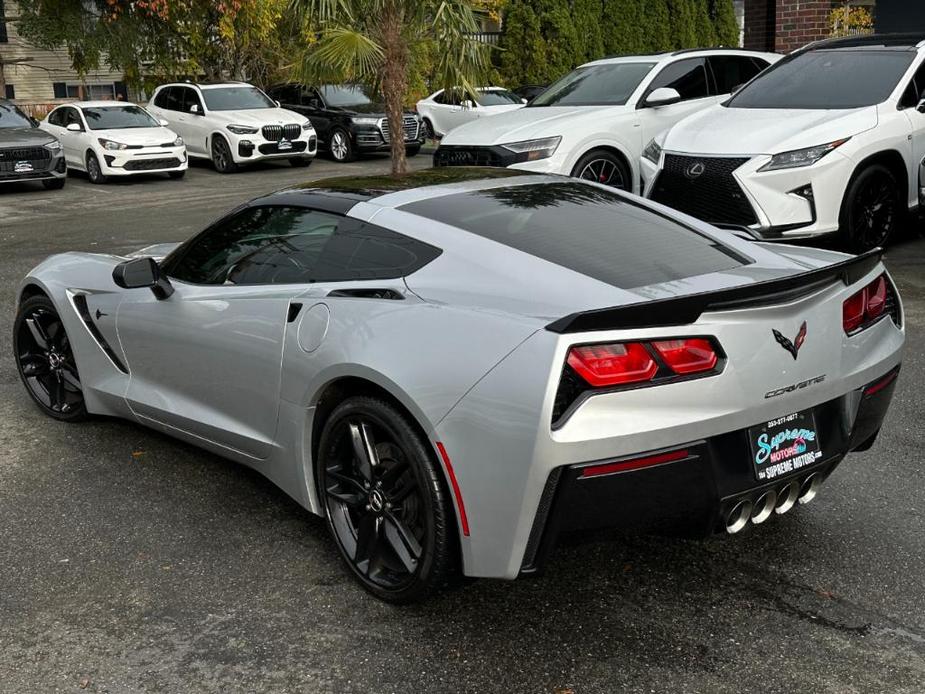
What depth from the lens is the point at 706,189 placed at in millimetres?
9094

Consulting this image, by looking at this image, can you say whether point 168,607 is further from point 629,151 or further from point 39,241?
point 39,241

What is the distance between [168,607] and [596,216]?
83.9 inches

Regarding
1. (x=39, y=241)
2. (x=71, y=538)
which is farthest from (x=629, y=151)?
(x=71, y=538)

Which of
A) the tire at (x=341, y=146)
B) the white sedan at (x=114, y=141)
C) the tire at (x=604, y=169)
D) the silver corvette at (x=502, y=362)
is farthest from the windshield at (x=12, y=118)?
the silver corvette at (x=502, y=362)

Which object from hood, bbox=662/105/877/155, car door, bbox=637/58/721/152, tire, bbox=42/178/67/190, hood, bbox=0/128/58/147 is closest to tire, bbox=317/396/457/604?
hood, bbox=662/105/877/155

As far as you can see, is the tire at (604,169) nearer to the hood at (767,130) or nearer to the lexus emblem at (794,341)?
the hood at (767,130)

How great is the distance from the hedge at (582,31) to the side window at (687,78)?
17.5m

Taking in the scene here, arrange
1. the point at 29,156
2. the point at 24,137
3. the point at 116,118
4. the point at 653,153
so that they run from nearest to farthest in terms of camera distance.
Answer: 1. the point at 653,153
2. the point at 29,156
3. the point at 24,137
4. the point at 116,118

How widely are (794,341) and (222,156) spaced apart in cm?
1934

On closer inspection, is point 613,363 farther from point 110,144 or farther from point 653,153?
point 110,144

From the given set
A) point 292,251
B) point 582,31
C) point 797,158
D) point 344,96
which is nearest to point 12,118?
point 344,96

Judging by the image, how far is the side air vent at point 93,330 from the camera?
5.32 m

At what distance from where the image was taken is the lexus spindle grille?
29.3ft

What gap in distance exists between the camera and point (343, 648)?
3.57 meters
